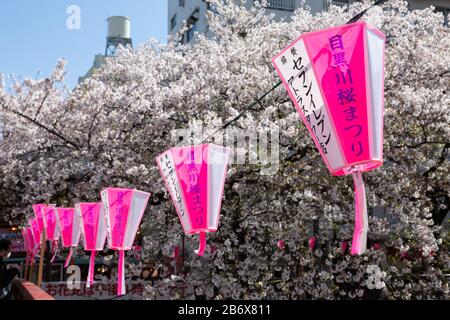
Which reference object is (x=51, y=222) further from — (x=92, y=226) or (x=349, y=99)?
(x=349, y=99)

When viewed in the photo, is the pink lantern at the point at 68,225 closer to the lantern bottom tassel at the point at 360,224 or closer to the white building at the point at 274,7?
the lantern bottom tassel at the point at 360,224

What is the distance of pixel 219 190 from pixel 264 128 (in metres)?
2.96

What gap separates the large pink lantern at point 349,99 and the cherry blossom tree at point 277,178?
15.3 feet

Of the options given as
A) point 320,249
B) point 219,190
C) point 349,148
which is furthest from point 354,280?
point 349,148

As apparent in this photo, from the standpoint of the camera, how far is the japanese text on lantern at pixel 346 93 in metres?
5.16

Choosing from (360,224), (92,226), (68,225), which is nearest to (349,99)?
(360,224)

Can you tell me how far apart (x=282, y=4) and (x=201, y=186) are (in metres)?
20.4

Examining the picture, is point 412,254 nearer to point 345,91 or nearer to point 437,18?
point 437,18

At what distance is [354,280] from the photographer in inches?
452

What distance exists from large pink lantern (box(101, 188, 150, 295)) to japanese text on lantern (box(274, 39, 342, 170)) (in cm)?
455

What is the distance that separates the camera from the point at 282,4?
84.9 feet

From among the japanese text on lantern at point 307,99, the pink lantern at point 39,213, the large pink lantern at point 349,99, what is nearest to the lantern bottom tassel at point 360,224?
the large pink lantern at point 349,99

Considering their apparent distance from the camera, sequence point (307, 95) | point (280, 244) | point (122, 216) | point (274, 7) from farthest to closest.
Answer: point (274, 7) < point (280, 244) < point (122, 216) < point (307, 95)

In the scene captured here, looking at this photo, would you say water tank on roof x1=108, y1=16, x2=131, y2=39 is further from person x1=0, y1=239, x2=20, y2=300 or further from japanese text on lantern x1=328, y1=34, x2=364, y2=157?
japanese text on lantern x1=328, y1=34, x2=364, y2=157
